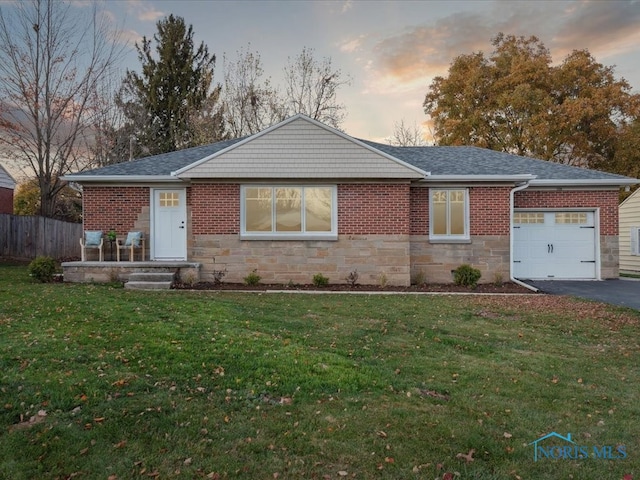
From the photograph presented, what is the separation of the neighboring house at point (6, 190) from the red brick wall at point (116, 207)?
12927 mm

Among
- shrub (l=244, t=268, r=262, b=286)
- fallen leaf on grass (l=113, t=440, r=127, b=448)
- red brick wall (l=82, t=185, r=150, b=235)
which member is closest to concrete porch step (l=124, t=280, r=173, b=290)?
shrub (l=244, t=268, r=262, b=286)

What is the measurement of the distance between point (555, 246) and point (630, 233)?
7025mm

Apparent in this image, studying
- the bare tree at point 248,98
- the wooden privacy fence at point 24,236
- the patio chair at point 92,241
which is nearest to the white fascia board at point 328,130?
the patio chair at point 92,241

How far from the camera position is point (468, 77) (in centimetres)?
2558

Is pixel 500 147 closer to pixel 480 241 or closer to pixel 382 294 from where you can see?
pixel 480 241

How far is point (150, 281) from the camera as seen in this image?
1070cm

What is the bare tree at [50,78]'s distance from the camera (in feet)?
58.1

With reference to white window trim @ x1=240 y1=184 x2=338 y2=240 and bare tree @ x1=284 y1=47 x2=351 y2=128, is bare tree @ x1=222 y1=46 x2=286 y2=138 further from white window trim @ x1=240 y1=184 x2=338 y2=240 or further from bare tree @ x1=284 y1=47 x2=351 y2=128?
white window trim @ x1=240 y1=184 x2=338 y2=240

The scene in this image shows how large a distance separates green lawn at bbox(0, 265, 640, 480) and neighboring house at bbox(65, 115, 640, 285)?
446 cm

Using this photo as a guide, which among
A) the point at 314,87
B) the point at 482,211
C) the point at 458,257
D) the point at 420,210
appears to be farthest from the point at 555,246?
the point at 314,87

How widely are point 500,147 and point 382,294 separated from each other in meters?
19.1

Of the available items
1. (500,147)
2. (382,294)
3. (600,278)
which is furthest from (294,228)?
(500,147)

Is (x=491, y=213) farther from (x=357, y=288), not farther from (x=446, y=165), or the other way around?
(x=357, y=288)

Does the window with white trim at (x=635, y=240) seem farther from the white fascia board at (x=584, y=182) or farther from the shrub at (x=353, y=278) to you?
the shrub at (x=353, y=278)
